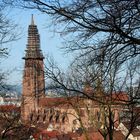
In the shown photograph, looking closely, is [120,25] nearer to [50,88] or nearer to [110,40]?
[110,40]

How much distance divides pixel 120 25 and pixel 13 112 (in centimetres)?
1543

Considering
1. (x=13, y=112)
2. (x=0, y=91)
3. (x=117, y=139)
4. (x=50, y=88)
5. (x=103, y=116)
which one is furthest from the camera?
(x=117, y=139)

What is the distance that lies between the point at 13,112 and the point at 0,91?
20.6 feet

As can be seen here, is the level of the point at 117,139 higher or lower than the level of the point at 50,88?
lower

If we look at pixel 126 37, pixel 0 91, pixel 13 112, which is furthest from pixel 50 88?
pixel 13 112

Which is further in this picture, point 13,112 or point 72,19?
A: point 13,112

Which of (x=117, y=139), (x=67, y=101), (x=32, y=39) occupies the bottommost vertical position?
(x=117, y=139)

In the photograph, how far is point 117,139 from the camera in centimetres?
3512

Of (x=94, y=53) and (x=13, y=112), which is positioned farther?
(x=13, y=112)

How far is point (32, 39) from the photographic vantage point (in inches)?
4483

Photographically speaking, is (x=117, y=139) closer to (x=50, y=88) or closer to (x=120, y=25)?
(x=50, y=88)

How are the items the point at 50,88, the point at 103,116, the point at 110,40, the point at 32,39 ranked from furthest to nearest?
1. the point at 32,39
2. the point at 103,116
3. the point at 50,88
4. the point at 110,40

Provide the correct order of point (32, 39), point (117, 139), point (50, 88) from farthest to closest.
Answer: point (32, 39), point (117, 139), point (50, 88)

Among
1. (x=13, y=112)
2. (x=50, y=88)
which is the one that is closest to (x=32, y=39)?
(x=13, y=112)
